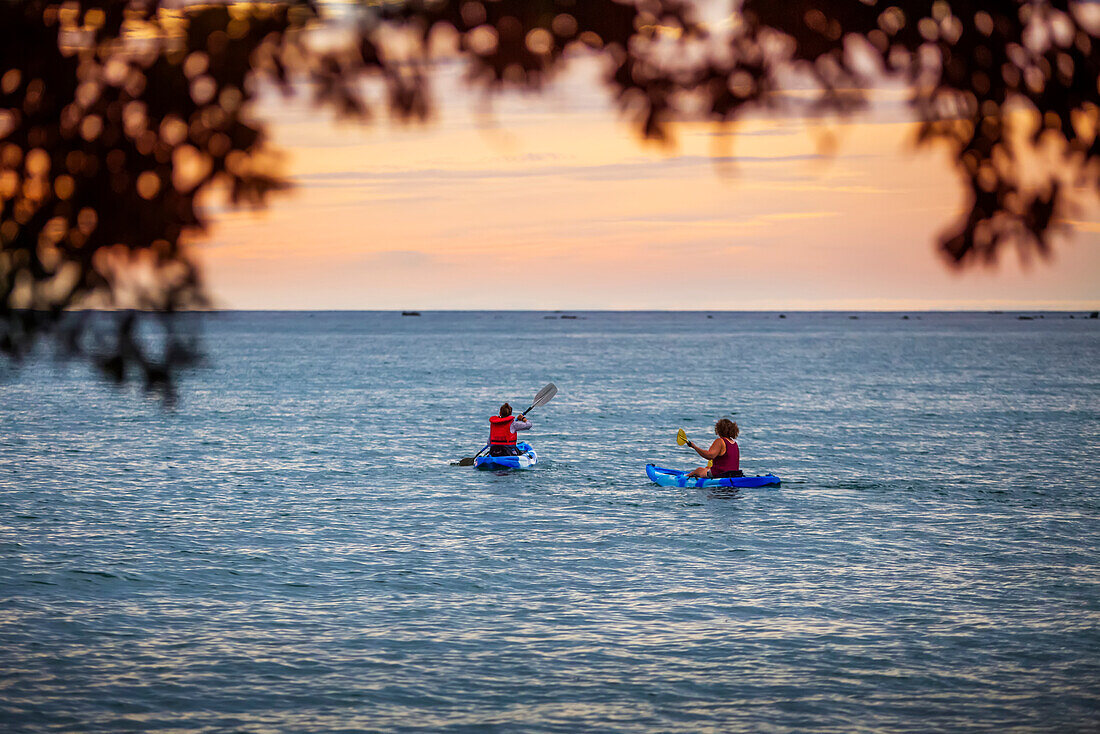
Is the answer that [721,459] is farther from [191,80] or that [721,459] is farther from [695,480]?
[191,80]

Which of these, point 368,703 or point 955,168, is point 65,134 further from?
point 368,703

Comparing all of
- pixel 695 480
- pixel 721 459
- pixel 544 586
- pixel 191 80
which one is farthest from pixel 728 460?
pixel 191 80

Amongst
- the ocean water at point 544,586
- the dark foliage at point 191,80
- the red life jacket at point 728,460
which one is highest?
the dark foliage at point 191,80

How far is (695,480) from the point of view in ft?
94.3

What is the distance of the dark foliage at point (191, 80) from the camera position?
3.01 m

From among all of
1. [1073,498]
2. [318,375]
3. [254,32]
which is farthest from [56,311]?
[318,375]

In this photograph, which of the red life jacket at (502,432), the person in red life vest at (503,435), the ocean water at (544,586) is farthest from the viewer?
the red life jacket at (502,432)

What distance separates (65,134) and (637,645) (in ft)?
45.1

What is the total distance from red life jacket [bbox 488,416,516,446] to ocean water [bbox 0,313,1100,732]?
3.88 ft

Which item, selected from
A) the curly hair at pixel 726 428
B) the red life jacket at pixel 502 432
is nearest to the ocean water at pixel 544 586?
the red life jacket at pixel 502 432

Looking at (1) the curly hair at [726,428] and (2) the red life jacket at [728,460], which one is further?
(2) the red life jacket at [728,460]

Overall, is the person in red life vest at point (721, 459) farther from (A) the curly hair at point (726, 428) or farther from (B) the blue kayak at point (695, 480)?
(A) the curly hair at point (726, 428)

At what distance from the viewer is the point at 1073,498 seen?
29062 mm

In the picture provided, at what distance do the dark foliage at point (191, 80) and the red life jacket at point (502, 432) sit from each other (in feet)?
91.7
